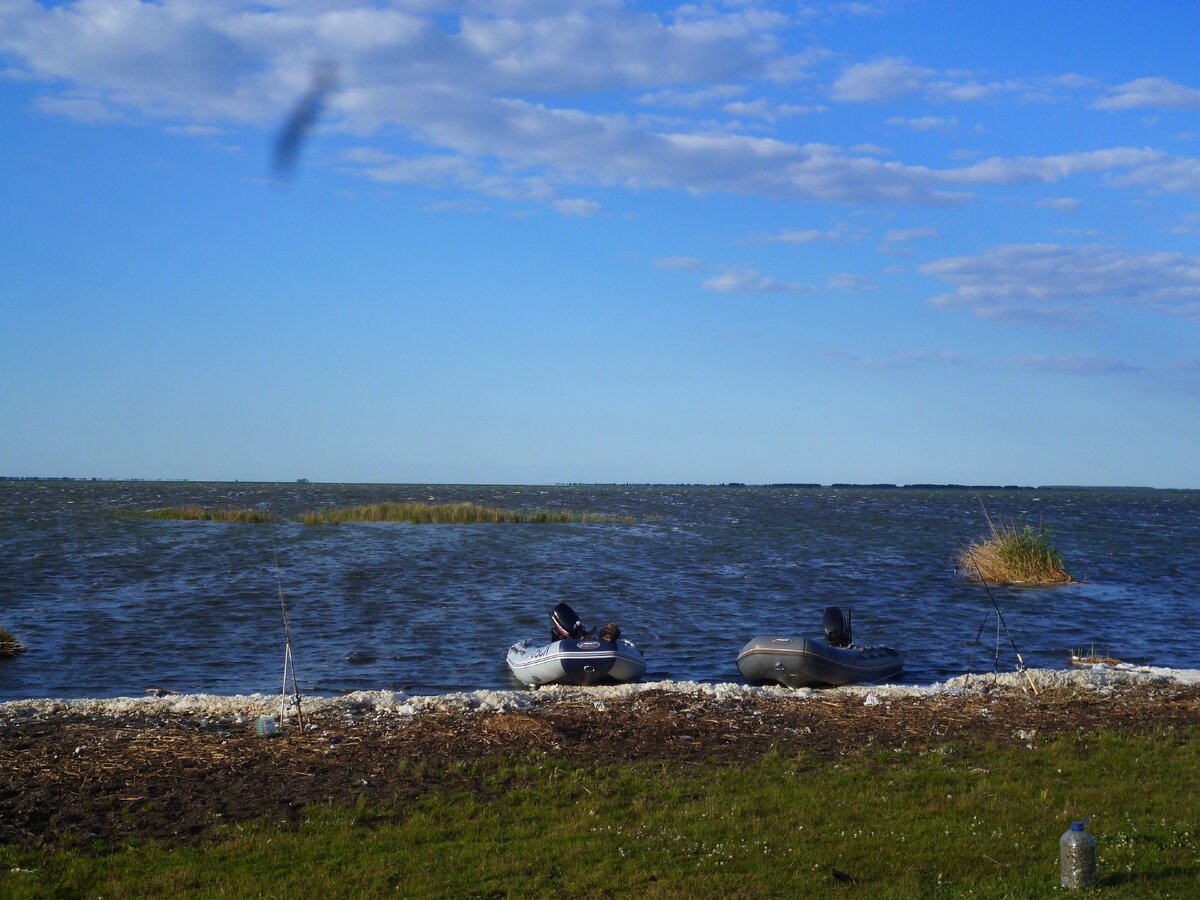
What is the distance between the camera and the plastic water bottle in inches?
257

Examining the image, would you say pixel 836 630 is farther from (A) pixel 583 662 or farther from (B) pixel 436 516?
(B) pixel 436 516

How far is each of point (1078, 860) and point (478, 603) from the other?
2280cm

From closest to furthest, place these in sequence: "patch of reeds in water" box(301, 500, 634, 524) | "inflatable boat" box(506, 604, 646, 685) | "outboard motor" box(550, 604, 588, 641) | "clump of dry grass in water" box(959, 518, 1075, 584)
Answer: "inflatable boat" box(506, 604, 646, 685) < "outboard motor" box(550, 604, 588, 641) < "clump of dry grass in water" box(959, 518, 1075, 584) < "patch of reeds in water" box(301, 500, 634, 524)

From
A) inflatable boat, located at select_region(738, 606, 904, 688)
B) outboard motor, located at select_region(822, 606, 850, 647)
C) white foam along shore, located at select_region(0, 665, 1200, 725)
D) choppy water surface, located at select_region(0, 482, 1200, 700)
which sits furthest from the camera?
choppy water surface, located at select_region(0, 482, 1200, 700)

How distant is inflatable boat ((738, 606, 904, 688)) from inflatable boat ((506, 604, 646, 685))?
6.20 feet

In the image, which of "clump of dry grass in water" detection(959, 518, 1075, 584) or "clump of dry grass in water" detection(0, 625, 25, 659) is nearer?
"clump of dry grass in water" detection(0, 625, 25, 659)

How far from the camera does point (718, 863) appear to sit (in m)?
7.18

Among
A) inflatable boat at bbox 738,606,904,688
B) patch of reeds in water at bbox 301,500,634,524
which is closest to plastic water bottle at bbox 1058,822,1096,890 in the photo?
inflatable boat at bbox 738,606,904,688

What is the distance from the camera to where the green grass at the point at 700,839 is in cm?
684

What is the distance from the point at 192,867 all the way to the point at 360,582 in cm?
2616

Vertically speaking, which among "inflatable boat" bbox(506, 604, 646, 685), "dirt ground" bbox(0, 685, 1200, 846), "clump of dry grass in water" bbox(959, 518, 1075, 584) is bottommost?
"inflatable boat" bbox(506, 604, 646, 685)

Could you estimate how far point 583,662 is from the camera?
1738 cm

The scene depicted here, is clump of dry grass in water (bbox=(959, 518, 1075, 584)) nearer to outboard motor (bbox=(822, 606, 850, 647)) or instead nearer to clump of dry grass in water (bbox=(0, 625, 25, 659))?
outboard motor (bbox=(822, 606, 850, 647))

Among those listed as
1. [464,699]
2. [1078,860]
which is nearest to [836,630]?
[464,699]
